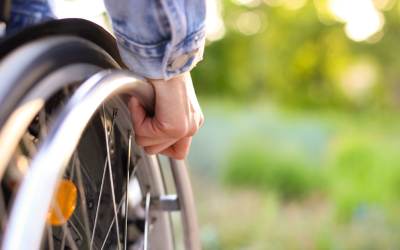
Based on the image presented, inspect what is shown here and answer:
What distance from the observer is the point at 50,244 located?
70 cm

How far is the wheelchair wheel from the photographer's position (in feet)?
1.50

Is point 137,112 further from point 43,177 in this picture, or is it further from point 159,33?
point 43,177

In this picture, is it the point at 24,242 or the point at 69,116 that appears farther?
the point at 69,116

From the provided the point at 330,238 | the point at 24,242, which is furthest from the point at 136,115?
the point at 330,238

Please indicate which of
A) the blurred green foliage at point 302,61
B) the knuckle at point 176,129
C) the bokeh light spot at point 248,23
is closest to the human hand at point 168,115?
the knuckle at point 176,129

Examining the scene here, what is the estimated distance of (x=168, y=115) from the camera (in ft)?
2.69

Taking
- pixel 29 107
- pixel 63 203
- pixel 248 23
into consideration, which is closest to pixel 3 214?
pixel 63 203

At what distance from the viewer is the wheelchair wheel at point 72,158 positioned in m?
0.46

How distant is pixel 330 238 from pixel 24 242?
8.94 feet

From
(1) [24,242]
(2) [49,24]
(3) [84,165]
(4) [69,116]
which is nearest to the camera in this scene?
(1) [24,242]

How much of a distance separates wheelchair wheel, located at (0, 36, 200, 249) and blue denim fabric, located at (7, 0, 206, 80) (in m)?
0.05

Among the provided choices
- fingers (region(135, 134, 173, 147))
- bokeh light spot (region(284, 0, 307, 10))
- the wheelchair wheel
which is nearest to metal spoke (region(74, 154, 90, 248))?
the wheelchair wheel

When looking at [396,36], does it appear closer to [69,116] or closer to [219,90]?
[219,90]

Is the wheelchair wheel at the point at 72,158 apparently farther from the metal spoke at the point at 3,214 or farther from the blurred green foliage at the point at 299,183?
the blurred green foliage at the point at 299,183
